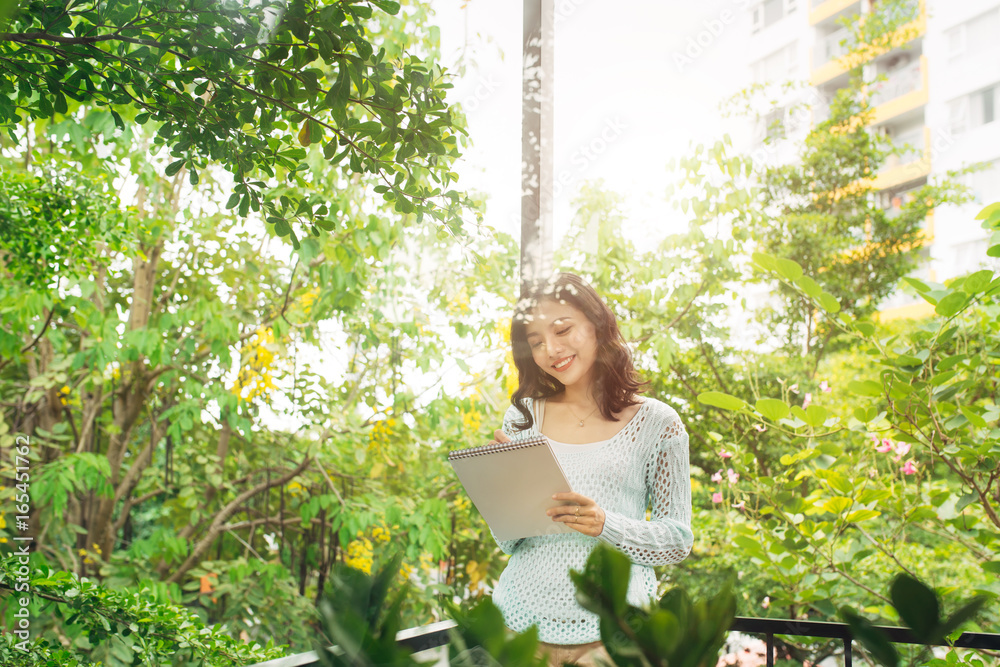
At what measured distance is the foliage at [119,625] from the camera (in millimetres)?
1200

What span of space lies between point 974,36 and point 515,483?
10.0 ft

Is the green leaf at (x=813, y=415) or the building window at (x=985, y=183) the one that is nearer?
the green leaf at (x=813, y=415)

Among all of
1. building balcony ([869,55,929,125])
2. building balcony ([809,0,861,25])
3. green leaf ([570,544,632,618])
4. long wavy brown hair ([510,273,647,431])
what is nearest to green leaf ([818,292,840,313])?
long wavy brown hair ([510,273,647,431])

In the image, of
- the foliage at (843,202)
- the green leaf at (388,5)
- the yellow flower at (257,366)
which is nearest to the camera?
the green leaf at (388,5)

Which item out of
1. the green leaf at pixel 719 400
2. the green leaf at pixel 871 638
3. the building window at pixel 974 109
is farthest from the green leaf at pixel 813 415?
the building window at pixel 974 109

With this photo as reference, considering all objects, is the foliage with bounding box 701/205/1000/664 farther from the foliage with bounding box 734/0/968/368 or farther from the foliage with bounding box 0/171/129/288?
the foliage with bounding box 0/171/129/288

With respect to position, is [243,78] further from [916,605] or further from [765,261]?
[765,261]

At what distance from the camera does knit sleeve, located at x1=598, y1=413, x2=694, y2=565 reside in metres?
1.03

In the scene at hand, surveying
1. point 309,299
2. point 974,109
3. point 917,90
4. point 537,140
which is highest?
point 917,90

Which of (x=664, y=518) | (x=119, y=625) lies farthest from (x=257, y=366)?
(x=664, y=518)

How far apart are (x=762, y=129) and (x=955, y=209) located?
0.91 metres

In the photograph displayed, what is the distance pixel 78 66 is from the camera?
2.50ft

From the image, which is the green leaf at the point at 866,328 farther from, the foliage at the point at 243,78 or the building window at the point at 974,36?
the building window at the point at 974,36

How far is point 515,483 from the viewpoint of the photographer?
3.31 feet
